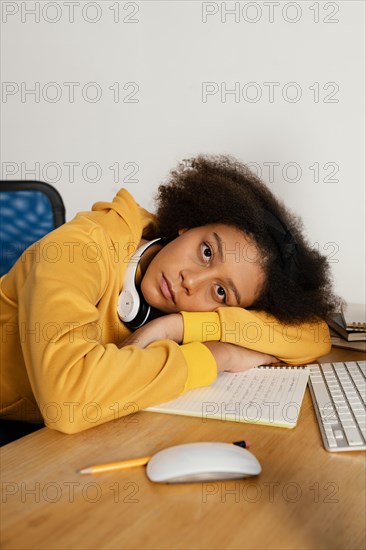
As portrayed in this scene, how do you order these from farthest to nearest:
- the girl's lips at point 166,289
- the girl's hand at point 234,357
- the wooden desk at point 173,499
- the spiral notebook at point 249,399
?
1. the girl's lips at point 166,289
2. the girl's hand at point 234,357
3. the spiral notebook at point 249,399
4. the wooden desk at point 173,499

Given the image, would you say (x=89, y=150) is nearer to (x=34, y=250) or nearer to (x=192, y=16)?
(x=192, y=16)

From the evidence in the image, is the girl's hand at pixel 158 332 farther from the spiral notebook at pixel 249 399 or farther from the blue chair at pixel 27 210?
the blue chair at pixel 27 210

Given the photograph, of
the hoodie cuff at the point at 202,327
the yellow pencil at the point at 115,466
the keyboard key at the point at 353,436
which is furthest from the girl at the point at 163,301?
the keyboard key at the point at 353,436

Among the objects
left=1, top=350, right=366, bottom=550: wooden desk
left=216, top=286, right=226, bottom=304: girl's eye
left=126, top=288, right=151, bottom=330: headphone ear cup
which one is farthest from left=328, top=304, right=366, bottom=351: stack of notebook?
left=1, top=350, right=366, bottom=550: wooden desk

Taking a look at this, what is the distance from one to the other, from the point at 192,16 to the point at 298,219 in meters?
0.72

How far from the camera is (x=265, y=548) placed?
1.84 ft

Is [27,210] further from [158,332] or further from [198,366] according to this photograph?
[198,366]

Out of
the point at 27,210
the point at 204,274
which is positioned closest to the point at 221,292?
the point at 204,274

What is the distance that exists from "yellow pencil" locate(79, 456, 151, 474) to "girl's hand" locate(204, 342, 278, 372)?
1.20 feet

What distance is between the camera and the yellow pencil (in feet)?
2.31

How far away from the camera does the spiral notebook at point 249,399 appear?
867 mm

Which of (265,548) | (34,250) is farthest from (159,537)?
(34,250)

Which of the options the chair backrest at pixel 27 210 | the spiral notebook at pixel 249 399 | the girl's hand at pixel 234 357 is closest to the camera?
the spiral notebook at pixel 249 399

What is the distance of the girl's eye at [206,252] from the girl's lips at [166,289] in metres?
0.09
